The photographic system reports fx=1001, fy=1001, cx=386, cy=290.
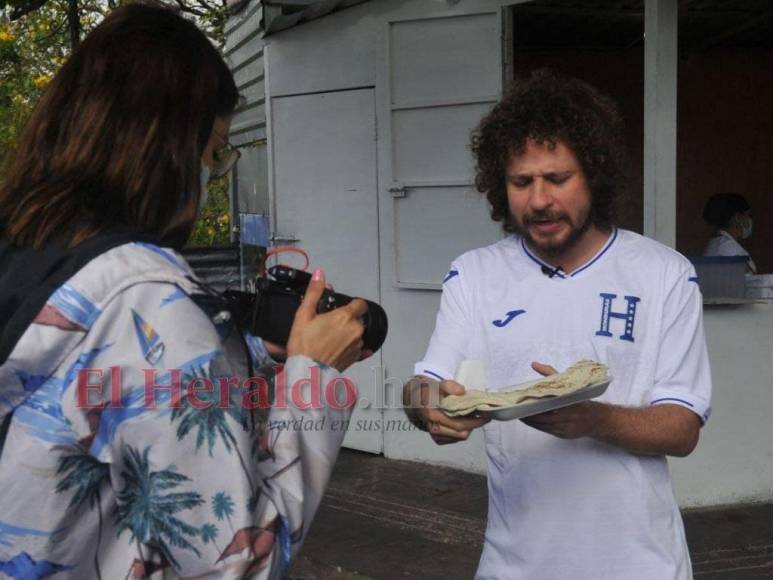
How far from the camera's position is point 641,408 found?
216cm

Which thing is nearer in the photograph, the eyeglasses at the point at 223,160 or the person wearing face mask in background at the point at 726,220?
the eyeglasses at the point at 223,160

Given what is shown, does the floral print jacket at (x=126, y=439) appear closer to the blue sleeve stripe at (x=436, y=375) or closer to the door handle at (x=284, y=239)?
the blue sleeve stripe at (x=436, y=375)

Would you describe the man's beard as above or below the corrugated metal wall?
below

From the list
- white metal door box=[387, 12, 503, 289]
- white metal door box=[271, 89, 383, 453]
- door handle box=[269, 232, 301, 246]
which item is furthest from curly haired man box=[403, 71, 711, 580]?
door handle box=[269, 232, 301, 246]

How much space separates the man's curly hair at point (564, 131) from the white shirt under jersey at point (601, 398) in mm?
168

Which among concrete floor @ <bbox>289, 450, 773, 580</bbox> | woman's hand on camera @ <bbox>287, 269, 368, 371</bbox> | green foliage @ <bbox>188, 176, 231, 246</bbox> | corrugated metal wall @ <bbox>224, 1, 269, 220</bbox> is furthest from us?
green foliage @ <bbox>188, 176, 231, 246</bbox>

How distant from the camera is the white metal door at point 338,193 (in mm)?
6512

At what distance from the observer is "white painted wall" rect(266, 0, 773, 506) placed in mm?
5449

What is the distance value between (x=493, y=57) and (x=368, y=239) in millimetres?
1469

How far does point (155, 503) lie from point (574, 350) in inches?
43.5

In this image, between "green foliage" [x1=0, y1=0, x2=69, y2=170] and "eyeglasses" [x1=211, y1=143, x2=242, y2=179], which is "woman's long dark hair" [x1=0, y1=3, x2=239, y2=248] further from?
"green foliage" [x1=0, y1=0, x2=69, y2=170]

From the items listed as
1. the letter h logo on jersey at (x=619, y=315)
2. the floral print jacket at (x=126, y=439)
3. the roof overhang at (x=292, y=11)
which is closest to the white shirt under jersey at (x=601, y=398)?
the letter h logo on jersey at (x=619, y=315)

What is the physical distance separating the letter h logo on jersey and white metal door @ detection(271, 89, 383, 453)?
4.27 meters

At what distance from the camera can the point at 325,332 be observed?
5.53ft
